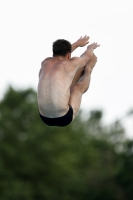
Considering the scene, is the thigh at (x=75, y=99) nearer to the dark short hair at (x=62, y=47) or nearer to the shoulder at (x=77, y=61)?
the shoulder at (x=77, y=61)

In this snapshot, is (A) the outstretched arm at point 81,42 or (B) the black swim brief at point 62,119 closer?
(B) the black swim brief at point 62,119

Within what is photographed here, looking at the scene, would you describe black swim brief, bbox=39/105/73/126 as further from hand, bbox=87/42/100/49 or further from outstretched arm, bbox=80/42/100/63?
→ hand, bbox=87/42/100/49

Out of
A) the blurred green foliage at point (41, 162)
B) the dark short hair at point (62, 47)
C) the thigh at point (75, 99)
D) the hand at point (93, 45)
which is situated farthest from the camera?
the blurred green foliage at point (41, 162)

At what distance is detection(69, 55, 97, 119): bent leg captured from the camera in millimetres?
15375

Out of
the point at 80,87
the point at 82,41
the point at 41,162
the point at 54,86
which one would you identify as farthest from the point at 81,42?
the point at 41,162

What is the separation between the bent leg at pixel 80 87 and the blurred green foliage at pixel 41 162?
4626 cm

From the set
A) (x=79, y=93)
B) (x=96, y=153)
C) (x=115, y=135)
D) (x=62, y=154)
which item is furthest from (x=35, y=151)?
(x=79, y=93)

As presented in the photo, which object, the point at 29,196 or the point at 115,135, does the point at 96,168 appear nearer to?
the point at 29,196

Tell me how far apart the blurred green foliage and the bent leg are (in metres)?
46.3


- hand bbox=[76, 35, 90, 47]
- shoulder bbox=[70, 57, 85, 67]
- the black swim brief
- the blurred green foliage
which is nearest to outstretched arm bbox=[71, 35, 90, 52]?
hand bbox=[76, 35, 90, 47]

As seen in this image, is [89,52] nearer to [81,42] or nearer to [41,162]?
[81,42]

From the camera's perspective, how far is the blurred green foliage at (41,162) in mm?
66750

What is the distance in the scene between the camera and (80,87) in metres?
15.6

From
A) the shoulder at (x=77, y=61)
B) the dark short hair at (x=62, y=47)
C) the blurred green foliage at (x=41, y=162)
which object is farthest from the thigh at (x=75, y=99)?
the blurred green foliage at (x=41, y=162)
